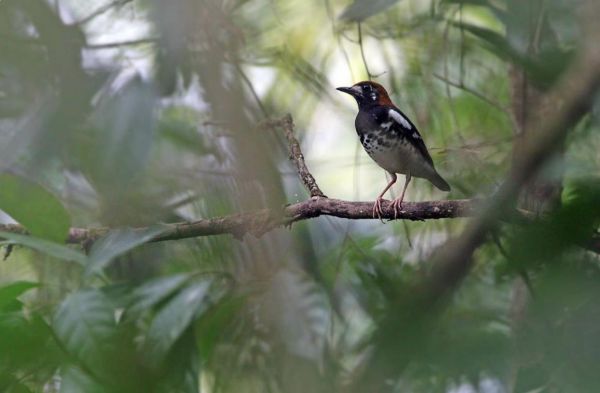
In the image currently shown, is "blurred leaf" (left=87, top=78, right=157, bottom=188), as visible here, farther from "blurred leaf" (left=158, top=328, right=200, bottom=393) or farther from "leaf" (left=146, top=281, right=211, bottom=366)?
"blurred leaf" (left=158, top=328, right=200, bottom=393)

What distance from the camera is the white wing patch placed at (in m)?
2.67

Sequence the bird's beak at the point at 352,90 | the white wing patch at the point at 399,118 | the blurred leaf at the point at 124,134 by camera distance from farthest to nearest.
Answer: the bird's beak at the point at 352,90 < the white wing patch at the point at 399,118 < the blurred leaf at the point at 124,134

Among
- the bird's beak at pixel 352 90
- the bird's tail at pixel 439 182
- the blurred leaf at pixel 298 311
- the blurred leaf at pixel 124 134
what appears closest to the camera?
the blurred leaf at pixel 298 311

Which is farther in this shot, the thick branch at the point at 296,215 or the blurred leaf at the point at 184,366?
the thick branch at the point at 296,215

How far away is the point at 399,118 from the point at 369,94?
16 centimetres

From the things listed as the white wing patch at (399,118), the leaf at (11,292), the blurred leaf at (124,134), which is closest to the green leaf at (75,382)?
the leaf at (11,292)

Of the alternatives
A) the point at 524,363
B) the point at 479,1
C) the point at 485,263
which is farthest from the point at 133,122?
the point at 524,363

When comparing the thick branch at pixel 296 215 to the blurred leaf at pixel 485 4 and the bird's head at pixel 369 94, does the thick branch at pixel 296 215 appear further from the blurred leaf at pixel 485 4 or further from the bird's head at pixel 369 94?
the bird's head at pixel 369 94

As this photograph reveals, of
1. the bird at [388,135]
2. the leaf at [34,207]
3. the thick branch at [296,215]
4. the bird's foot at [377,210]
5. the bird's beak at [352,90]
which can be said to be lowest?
the leaf at [34,207]

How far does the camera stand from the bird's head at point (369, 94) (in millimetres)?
2855

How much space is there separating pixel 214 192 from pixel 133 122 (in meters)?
0.37

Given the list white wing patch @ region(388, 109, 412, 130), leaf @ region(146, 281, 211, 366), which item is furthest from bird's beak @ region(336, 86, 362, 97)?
leaf @ region(146, 281, 211, 366)

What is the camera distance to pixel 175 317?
1.58m

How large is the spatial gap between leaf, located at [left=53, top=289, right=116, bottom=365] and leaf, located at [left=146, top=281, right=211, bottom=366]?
80mm
